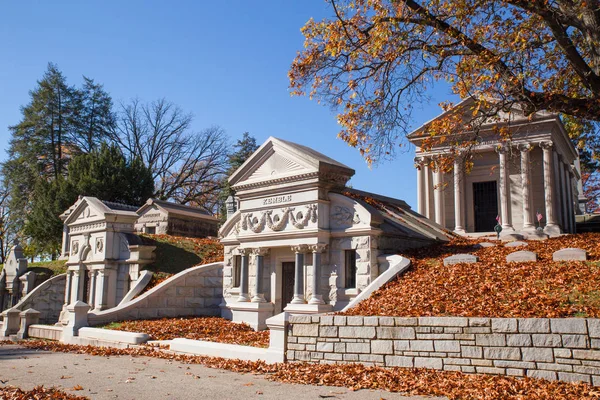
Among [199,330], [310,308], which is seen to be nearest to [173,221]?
[199,330]

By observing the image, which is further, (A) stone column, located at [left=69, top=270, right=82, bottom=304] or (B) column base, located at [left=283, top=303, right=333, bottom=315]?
(A) stone column, located at [left=69, top=270, right=82, bottom=304]

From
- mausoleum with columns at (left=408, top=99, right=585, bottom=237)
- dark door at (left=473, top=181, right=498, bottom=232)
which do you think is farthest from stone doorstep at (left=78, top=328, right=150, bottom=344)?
dark door at (left=473, top=181, right=498, bottom=232)

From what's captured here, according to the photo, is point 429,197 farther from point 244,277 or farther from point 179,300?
point 179,300

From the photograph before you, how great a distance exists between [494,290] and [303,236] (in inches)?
227

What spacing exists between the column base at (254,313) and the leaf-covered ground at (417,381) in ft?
15.4

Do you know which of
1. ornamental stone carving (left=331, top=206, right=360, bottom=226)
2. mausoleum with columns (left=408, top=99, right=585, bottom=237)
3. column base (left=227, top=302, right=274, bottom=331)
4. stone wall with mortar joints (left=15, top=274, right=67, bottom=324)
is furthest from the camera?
mausoleum with columns (left=408, top=99, right=585, bottom=237)

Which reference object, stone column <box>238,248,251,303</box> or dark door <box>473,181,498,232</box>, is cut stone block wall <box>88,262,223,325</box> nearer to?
stone column <box>238,248,251,303</box>

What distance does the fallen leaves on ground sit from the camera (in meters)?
6.89

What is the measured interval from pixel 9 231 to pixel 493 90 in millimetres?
40247

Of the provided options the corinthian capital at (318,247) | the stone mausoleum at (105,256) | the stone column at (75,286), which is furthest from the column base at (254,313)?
the stone column at (75,286)

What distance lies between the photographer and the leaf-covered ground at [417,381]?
6590mm

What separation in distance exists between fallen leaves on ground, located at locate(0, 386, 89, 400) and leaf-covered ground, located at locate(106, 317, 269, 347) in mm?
5207

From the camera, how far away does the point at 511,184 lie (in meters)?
27.6

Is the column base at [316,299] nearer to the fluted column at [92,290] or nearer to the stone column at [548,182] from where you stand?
the fluted column at [92,290]
